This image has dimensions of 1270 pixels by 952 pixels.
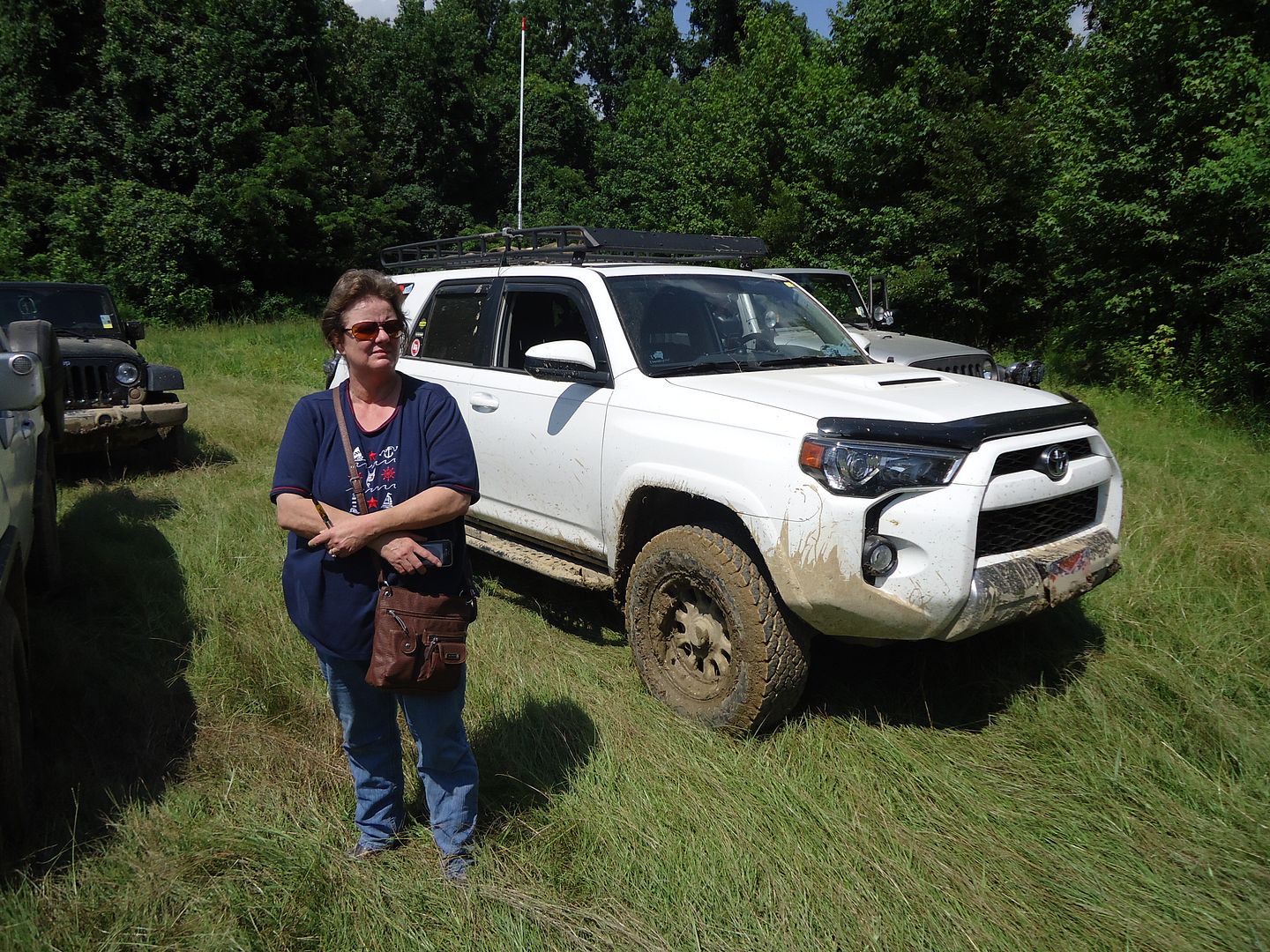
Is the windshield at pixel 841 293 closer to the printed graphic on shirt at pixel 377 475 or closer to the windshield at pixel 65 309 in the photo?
the windshield at pixel 65 309

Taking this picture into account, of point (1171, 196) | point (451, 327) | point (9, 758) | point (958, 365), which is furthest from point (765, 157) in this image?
point (9, 758)

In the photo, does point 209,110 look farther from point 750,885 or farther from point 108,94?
point 750,885

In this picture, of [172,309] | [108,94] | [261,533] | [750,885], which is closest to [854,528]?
[750,885]

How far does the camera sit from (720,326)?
14.9ft

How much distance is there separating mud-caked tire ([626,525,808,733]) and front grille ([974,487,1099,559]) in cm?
80

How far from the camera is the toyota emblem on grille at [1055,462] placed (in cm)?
345

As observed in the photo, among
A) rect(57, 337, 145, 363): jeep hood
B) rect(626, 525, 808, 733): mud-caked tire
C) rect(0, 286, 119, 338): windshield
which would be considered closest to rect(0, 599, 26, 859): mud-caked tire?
rect(626, 525, 808, 733): mud-caked tire

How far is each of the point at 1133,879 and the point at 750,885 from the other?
3.88 feet

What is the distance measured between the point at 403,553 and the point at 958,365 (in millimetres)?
7840

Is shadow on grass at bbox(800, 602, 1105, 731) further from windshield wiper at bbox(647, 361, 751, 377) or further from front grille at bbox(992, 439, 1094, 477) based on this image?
windshield wiper at bbox(647, 361, 751, 377)

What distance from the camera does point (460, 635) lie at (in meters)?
2.57

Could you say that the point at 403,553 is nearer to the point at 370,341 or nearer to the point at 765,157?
the point at 370,341

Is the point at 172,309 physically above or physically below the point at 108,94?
below

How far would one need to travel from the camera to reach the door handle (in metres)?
4.89
